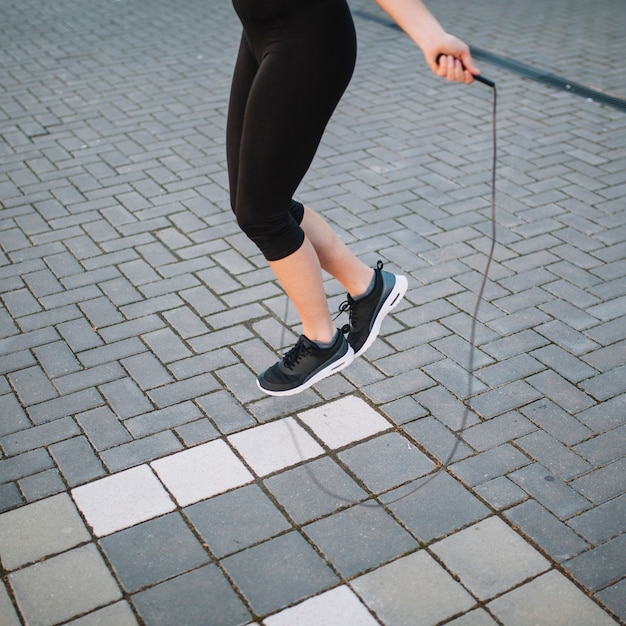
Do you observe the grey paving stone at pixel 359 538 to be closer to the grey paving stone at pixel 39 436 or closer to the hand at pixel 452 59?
the grey paving stone at pixel 39 436

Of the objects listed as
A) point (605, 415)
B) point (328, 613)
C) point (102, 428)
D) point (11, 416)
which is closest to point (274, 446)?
point (102, 428)

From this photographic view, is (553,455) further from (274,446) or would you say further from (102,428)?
(102,428)

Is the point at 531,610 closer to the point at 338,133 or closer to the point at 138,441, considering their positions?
the point at 138,441

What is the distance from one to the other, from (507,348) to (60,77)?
4867 mm

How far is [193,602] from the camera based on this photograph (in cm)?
224

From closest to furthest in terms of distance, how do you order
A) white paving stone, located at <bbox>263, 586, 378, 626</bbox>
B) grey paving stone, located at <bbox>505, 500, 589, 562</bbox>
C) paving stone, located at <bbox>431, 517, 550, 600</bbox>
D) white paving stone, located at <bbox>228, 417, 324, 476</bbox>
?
white paving stone, located at <bbox>263, 586, 378, 626</bbox>
paving stone, located at <bbox>431, 517, 550, 600</bbox>
grey paving stone, located at <bbox>505, 500, 589, 562</bbox>
white paving stone, located at <bbox>228, 417, 324, 476</bbox>

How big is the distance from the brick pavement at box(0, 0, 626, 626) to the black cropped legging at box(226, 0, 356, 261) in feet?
2.53

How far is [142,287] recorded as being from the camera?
383 centimetres

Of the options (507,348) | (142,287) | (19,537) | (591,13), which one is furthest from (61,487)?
(591,13)

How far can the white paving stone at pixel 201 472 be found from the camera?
2.63m

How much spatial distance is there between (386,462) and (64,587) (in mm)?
1074

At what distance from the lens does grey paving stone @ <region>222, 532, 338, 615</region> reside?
7.41ft

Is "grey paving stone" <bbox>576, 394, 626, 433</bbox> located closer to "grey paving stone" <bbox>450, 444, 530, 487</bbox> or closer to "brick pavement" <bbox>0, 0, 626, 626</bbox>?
"brick pavement" <bbox>0, 0, 626, 626</bbox>

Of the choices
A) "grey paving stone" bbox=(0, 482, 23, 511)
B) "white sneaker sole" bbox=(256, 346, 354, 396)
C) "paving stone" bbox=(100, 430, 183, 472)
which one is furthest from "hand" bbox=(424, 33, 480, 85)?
"grey paving stone" bbox=(0, 482, 23, 511)
